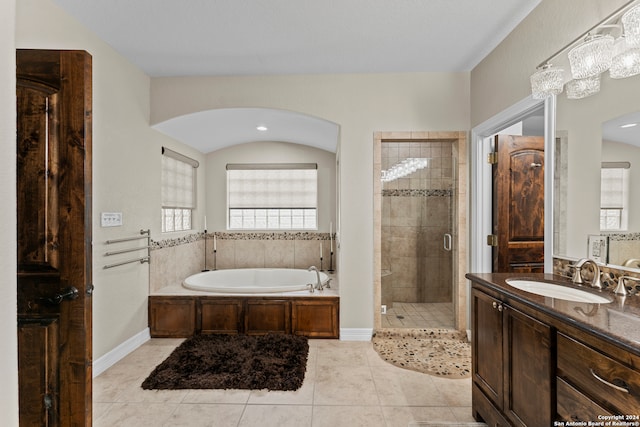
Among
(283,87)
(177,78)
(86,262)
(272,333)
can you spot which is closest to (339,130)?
(283,87)

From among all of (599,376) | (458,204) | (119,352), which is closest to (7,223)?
(599,376)

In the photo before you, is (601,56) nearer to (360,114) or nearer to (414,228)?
(360,114)

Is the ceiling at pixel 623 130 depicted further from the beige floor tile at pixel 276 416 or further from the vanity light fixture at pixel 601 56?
the beige floor tile at pixel 276 416

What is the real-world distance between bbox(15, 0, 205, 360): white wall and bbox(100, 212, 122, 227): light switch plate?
4 centimetres

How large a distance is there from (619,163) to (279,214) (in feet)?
12.8

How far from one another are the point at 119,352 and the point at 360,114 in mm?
3083

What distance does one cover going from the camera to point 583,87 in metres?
1.66

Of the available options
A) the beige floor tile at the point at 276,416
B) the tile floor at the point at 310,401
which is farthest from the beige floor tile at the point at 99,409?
the beige floor tile at the point at 276,416

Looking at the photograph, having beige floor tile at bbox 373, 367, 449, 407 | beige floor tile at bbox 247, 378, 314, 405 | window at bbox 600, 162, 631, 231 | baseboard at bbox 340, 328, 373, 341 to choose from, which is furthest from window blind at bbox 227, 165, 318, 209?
window at bbox 600, 162, 631, 231

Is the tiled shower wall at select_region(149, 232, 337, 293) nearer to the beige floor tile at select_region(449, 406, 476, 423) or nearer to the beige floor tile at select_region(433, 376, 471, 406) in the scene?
the beige floor tile at select_region(433, 376, 471, 406)

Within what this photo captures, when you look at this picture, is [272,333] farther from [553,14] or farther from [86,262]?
[553,14]

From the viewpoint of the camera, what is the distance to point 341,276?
10.4ft

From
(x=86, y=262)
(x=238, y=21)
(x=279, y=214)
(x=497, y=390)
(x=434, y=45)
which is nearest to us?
(x=86, y=262)

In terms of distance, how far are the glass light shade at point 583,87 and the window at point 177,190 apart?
11.6 feet
